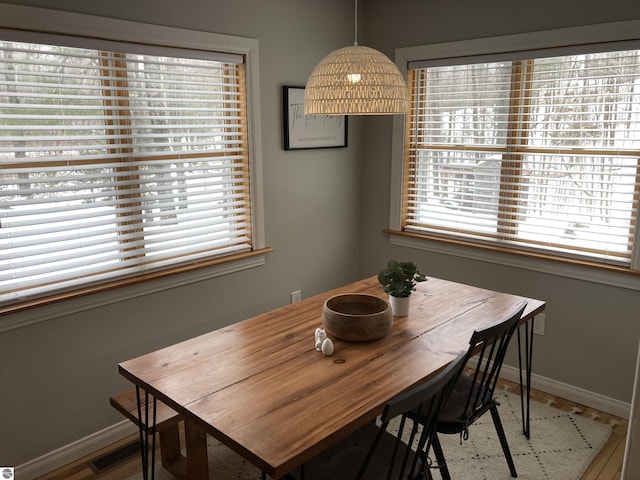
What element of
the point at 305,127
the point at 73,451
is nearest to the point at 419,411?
the point at 73,451

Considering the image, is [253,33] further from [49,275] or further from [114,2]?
[49,275]

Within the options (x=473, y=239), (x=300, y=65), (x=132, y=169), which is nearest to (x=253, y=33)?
(x=300, y=65)

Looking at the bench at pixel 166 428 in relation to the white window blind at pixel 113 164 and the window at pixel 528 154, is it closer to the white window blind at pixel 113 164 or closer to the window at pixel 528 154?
the white window blind at pixel 113 164

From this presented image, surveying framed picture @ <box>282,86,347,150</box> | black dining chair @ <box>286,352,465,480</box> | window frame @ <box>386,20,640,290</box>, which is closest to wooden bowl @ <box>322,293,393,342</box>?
black dining chair @ <box>286,352,465,480</box>

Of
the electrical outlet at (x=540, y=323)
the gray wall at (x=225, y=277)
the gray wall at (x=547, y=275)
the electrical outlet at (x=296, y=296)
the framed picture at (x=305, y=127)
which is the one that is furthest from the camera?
the electrical outlet at (x=296, y=296)

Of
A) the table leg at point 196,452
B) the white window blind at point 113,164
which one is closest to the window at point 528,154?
the white window blind at point 113,164

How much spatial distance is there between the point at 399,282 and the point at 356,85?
0.84m

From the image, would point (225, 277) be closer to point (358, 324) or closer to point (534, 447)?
point (358, 324)

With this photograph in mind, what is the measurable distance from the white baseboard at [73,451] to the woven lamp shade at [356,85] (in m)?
1.97

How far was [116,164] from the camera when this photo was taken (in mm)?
2611

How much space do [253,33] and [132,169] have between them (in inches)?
42.7

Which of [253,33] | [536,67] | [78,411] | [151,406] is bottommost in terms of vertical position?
[78,411]

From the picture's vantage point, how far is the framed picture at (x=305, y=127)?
3350 millimetres

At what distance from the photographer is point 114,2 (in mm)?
2479
